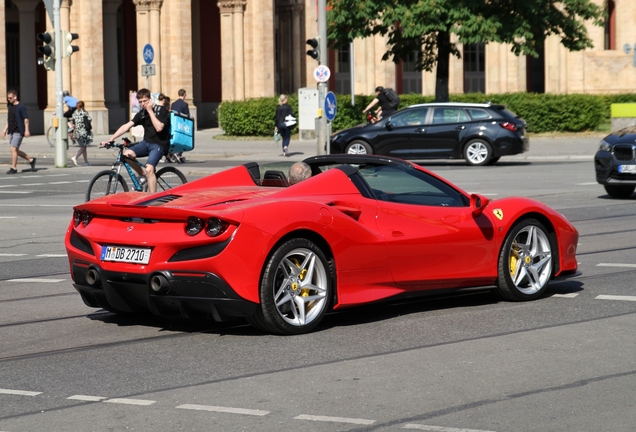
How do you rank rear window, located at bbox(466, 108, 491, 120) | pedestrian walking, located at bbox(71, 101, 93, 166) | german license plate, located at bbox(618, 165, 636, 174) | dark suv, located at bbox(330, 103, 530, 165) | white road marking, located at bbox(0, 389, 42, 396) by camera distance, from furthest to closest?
rear window, located at bbox(466, 108, 491, 120) → pedestrian walking, located at bbox(71, 101, 93, 166) → dark suv, located at bbox(330, 103, 530, 165) → german license plate, located at bbox(618, 165, 636, 174) → white road marking, located at bbox(0, 389, 42, 396)

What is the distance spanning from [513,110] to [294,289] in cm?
3331

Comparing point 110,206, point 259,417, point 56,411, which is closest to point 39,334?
point 110,206

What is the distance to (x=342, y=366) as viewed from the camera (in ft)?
23.0

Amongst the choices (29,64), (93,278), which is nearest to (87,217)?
(93,278)

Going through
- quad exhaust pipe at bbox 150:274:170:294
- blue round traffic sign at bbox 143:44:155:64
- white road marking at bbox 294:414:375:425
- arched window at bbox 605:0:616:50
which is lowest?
white road marking at bbox 294:414:375:425

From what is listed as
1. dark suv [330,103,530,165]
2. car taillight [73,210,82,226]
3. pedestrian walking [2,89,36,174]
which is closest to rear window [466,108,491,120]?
dark suv [330,103,530,165]

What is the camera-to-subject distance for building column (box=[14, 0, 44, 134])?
155 ft

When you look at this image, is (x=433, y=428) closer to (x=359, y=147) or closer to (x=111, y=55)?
(x=359, y=147)

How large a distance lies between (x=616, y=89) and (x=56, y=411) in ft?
187

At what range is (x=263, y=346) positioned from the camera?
765 cm

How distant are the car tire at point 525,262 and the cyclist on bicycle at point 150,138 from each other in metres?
8.14

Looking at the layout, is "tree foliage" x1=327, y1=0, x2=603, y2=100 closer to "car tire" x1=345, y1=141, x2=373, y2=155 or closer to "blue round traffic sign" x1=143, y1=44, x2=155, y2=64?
"blue round traffic sign" x1=143, y1=44, x2=155, y2=64

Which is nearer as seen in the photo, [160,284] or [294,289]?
[160,284]

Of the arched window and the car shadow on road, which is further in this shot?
the arched window
